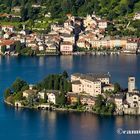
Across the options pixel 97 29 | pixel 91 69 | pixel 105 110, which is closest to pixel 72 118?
pixel 105 110

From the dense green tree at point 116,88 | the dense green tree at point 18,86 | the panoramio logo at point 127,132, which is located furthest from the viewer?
the dense green tree at point 18,86

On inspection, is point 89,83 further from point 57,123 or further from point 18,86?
point 57,123

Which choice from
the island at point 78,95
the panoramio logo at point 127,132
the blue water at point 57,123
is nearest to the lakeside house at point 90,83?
the island at point 78,95

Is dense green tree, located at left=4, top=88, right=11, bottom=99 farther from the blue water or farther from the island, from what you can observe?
the blue water

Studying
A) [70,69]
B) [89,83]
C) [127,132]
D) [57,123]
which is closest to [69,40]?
[70,69]

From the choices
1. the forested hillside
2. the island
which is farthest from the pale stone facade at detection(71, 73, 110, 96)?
the forested hillside

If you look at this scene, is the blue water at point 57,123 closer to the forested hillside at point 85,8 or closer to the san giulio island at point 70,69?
the san giulio island at point 70,69
